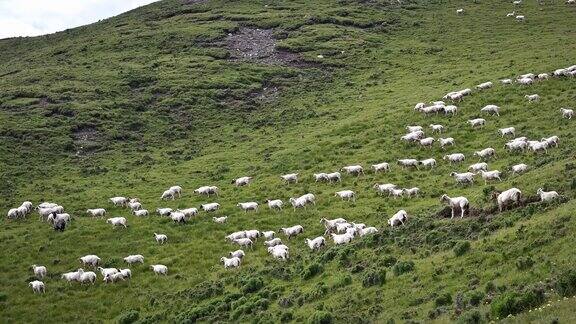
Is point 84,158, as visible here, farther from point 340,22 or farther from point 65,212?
point 340,22

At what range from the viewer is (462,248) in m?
24.1

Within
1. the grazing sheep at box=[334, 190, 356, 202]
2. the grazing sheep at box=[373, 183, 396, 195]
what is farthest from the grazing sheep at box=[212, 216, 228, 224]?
the grazing sheep at box=[373, 183, 396, 195]

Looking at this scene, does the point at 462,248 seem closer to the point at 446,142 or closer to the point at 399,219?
the point at 399,219

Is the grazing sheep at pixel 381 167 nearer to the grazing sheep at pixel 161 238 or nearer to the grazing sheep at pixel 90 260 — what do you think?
the grazing sheep at pixel 161 238

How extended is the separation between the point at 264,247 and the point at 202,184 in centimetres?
1670

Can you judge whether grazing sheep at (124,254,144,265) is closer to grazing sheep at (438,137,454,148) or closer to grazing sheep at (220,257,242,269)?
grazing sheep at (220,257,242,269)

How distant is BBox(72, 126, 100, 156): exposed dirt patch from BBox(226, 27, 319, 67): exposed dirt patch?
3140 centimetres

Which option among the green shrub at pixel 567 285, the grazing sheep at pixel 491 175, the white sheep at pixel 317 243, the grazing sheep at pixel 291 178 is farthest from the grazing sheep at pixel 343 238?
the green shrub at pixel 567 285

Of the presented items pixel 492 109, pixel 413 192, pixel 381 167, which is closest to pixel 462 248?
pixel 413 192

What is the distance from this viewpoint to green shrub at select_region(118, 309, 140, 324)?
30.7 metres

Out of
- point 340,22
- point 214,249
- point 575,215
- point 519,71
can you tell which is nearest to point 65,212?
point 214,249

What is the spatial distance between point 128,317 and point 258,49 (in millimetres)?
73278

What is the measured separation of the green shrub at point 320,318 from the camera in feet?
72.4

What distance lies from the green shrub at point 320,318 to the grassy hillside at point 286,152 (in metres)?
0.14
